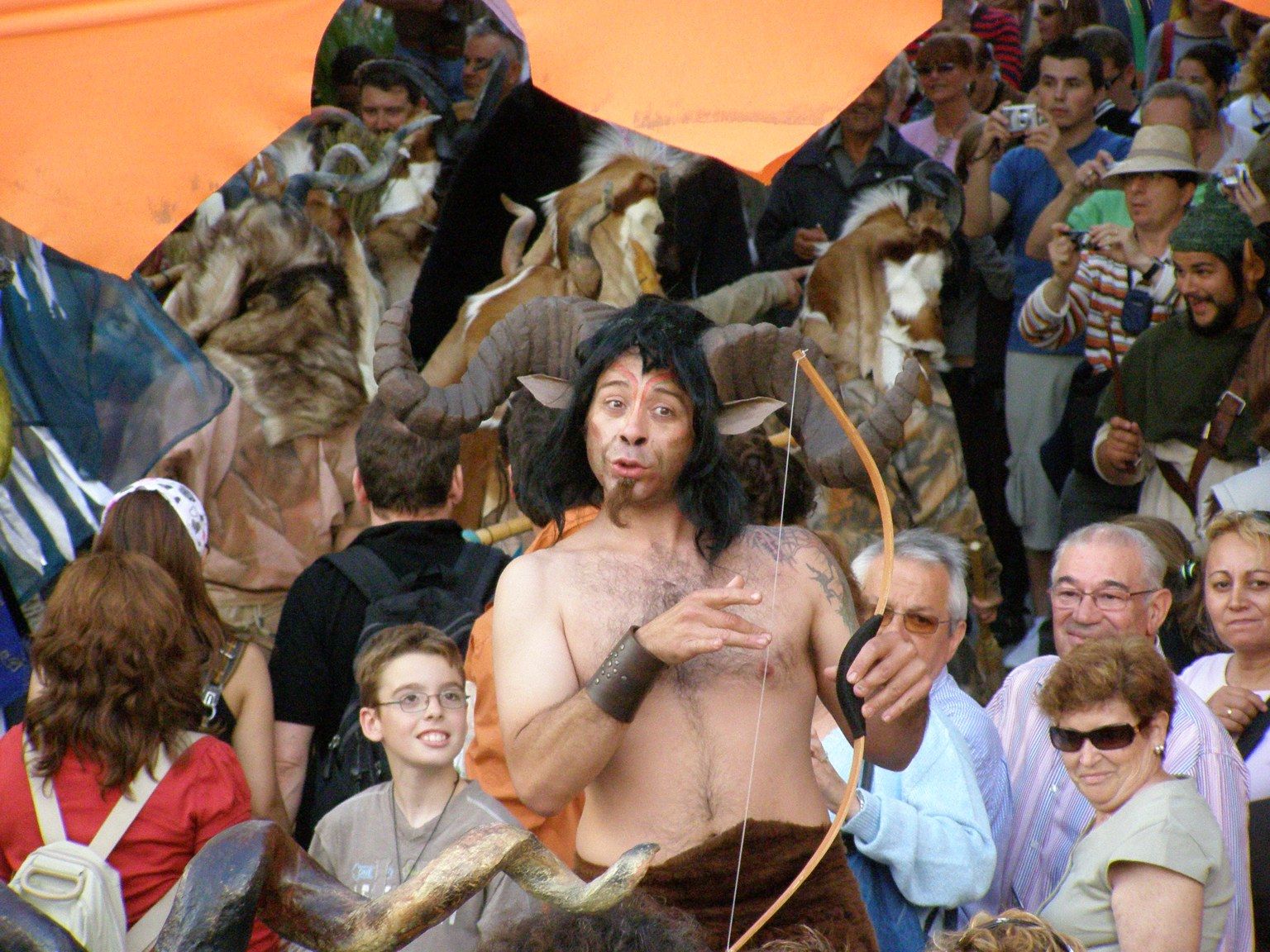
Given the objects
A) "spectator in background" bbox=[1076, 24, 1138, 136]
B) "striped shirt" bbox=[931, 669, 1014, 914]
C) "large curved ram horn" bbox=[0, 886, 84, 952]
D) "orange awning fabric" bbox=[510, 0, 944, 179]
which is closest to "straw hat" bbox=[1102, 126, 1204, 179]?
"spectator in background" bbox=[1076, 24, 1138, 136]

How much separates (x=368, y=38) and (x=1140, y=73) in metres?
3.88

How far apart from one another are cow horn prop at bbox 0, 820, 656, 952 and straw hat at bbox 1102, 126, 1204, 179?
15.2ft

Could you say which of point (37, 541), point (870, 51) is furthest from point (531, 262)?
point (870, 51)

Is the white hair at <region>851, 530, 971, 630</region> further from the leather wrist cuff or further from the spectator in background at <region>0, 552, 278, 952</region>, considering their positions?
the spectator in background at <region>0, 552, 278, 952</region>

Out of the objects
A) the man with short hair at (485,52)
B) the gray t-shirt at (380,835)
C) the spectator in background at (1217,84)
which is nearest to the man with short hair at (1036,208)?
the spectator in background at (1217,84)

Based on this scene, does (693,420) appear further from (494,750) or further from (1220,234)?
(1220,234)

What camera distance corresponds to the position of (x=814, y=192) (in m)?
6.48

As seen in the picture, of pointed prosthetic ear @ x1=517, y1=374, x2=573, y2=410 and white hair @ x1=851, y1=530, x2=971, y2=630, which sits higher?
pointed prosthetic ear @ x1=517, y1=374, x2=573, y2=410

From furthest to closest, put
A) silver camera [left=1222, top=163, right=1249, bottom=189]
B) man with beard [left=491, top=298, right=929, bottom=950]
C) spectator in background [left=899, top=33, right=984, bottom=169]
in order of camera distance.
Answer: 1. spectator in background [left=899, top=33, right=984, bottom=169]
2. silver camera [left=1222, top=163, right=1249, bottom=189]
3. man with beard [left=491, top=298, right=929, bottom=950]

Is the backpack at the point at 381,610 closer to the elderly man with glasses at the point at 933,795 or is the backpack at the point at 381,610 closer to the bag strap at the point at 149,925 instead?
the bag strap at the point at 149,925

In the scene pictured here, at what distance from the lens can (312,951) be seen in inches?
86.7

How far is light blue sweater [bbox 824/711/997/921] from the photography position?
3.64 metres

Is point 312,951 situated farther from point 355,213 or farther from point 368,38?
point 368,38

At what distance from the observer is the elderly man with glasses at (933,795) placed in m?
3.65
